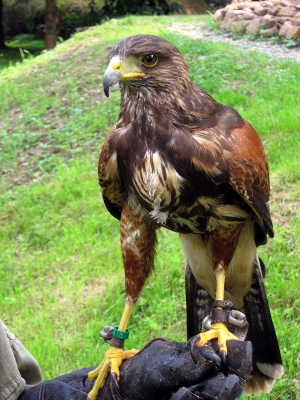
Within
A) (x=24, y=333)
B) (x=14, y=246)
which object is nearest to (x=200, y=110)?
(x=24, y=333)

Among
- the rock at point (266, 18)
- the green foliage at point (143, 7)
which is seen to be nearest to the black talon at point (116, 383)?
the rock at point (266, 18)

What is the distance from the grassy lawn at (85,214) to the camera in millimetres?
3920

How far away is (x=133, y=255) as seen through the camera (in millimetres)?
2688

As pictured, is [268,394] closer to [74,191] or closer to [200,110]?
[200,110]

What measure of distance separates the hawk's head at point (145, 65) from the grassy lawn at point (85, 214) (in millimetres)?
1927

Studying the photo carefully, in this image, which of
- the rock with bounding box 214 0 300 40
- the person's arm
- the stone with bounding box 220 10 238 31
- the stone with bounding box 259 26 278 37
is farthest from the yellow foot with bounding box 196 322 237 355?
the stone with bounding box 220 10 238 31

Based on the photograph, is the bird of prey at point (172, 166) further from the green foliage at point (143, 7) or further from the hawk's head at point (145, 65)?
the green foliage at point (143, 7)

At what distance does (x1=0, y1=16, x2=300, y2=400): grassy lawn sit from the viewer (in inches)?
154

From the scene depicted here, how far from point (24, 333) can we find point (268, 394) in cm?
192

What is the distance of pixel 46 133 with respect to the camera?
23.9ft

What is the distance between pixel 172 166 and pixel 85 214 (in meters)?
3.41

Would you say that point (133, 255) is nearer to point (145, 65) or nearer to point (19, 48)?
point (145, 65)

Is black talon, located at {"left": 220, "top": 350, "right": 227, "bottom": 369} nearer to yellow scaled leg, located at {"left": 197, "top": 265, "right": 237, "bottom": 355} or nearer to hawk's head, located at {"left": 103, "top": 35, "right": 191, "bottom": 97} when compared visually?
yellow scaled leg, located at {"left": 197, "top": 265, "right": 237, "bottom": 355}

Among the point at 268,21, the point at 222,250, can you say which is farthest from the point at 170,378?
the point at 268,21
